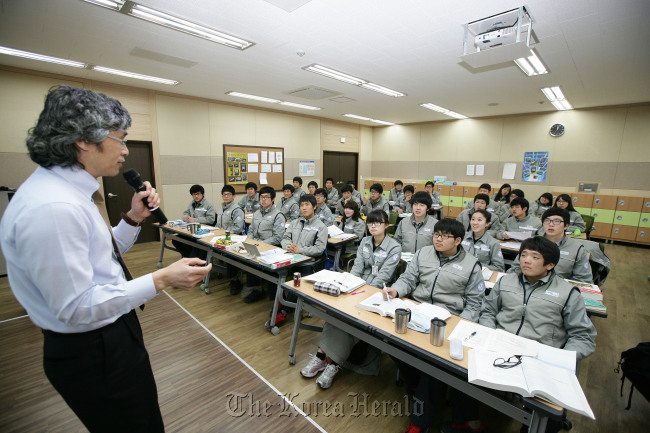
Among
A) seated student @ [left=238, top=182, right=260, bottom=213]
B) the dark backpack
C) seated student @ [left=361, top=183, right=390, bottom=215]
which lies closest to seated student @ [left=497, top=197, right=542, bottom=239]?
seated student @ [left=361, top=183, right=390, bottom=215]

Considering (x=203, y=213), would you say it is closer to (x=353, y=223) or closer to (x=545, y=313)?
(x=353, y=223)

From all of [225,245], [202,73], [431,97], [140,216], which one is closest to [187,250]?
[225,245]

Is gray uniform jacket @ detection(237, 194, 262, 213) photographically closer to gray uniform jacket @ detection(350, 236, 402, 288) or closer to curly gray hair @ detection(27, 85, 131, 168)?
gray uniform jacket @ detection(350, 236, 402, 288)

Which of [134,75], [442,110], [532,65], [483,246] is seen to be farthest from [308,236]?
[442,110]

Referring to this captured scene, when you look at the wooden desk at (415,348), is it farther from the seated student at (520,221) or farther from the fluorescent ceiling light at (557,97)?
the fluorescent ceiling light at (557,97)

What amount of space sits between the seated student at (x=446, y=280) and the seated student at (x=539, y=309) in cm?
17

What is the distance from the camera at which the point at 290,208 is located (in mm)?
6035

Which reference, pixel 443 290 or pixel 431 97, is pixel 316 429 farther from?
pixel 431 97

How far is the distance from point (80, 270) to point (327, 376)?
79.2 inches

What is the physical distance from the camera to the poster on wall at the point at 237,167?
7305 mm

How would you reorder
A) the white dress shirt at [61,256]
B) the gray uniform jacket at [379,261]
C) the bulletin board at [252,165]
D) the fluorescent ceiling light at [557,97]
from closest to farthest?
1. the white dress shirt at [61,256]
2. the gray uniform jacket at [379,261]
3. the fluorescent ceiling light at [557,97]
4. the bulletin board at [252,165]

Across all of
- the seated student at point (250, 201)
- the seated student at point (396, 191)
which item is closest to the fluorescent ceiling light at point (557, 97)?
the seated student at point (396, 191)

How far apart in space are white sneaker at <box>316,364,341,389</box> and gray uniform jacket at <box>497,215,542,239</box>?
3.49 metres

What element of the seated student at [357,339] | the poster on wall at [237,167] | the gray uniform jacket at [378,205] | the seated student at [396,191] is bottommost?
the seated student at [357,339]
